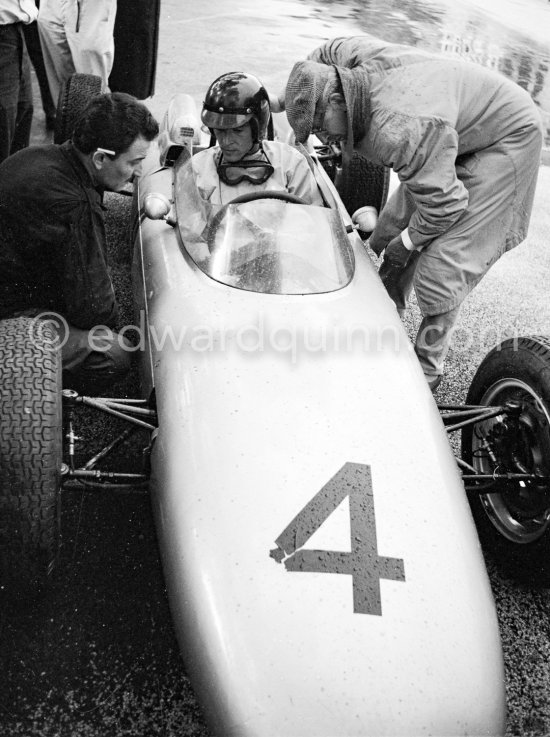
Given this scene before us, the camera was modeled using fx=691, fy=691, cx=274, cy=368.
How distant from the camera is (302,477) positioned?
6.68 feet

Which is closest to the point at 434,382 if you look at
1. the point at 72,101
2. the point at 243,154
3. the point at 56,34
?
the point at 243,154

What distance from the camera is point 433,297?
11.2 ft

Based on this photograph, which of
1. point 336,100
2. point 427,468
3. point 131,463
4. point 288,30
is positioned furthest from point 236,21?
point 427,468

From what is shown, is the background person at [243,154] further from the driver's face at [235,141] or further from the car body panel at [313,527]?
the car body panel at [313,527]

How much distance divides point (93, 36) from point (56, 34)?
308 mm

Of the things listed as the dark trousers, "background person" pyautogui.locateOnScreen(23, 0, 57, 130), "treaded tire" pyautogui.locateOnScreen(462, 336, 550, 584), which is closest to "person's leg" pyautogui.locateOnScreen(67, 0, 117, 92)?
the dark trousers

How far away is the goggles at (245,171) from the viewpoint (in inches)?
139

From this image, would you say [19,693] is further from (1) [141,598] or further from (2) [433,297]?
(2) [433,297]

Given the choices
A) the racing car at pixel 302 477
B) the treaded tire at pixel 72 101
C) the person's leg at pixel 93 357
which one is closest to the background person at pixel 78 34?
the treaded tire at pixel 72 101

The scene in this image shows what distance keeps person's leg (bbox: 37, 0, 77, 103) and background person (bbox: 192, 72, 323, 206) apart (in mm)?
2194

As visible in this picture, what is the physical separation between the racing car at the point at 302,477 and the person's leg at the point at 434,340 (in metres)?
0.61

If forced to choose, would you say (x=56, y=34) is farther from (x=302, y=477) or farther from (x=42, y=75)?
(x=302, y=477)

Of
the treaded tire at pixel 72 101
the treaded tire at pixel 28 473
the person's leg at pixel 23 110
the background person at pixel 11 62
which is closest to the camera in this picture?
the treaded tire at pixel 28 473

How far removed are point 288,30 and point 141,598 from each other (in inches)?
411
